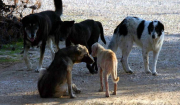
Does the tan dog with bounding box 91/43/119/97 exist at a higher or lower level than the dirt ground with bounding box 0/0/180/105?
higher

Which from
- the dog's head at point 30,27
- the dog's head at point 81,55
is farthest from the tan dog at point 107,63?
the dog's head at point 30,27

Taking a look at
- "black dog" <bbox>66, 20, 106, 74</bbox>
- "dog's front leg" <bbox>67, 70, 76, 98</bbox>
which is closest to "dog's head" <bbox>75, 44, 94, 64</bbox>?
"dog's front leg" <bbox>67, 70, 76, 98</bbox>

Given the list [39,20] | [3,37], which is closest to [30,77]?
[39,20]

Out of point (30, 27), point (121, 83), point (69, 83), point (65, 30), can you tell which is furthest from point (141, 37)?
point (69, 83)

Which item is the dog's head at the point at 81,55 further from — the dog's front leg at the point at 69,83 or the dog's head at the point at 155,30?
the dog's head at the point at 155,30

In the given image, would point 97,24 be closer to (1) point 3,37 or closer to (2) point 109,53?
(2) point 109,53

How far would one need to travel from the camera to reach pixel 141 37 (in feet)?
35.3

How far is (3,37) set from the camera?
14898 mm

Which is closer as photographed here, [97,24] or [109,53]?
[109,53]

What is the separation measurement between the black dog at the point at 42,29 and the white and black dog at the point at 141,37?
1.66 metres

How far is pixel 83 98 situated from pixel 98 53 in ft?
3.48

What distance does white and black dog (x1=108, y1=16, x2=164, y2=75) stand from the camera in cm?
1048

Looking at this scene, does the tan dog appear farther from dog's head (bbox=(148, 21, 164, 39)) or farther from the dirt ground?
dog's head (bbox=(148, 21, 164, 39))

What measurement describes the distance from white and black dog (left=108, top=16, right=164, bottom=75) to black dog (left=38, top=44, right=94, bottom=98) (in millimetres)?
3101
